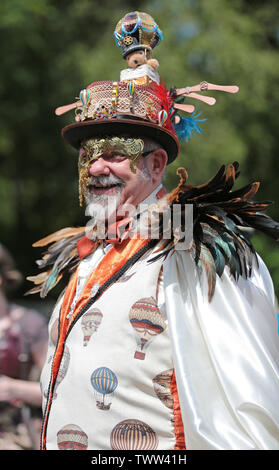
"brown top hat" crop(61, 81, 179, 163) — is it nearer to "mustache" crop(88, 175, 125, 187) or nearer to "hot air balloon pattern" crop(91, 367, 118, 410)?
"mustache" crop(88, 175, 125, 187)

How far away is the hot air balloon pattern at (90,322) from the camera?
236 cm

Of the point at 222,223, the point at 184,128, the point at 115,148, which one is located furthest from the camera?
the point at 184,128

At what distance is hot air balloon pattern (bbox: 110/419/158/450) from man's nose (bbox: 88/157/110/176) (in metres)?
1.06

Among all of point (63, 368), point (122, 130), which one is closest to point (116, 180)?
point (122, 130)

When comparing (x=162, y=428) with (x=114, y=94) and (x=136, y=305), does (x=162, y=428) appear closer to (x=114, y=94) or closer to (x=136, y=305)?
(x=136, y=305)

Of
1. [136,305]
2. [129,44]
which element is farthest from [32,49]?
[136,305]

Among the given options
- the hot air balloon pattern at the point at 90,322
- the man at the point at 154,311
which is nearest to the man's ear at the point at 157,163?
the man at the point at 154,311

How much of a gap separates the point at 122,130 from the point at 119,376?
1.07 metres

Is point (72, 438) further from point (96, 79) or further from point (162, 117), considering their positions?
point (96, 79)

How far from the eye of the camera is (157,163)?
2.71m

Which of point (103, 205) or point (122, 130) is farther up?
point (122, 130)

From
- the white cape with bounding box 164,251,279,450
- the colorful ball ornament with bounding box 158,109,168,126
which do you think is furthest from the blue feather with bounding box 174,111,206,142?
the white cape with bounding box 164,251,279,450

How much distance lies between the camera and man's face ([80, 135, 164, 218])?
257cm
